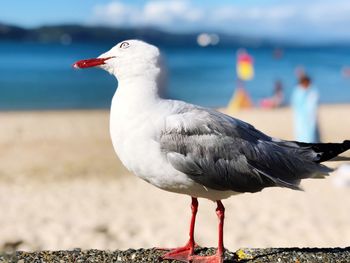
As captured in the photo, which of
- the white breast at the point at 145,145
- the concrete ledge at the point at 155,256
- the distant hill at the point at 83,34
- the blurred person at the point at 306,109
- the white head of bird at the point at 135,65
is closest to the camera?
the white breast at the point at 145,145

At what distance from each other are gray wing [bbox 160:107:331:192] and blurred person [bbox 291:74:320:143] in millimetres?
7448

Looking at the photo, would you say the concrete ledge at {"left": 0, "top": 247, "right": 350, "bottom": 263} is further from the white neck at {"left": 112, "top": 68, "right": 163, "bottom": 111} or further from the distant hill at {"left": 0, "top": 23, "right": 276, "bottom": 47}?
the distant hill at {"left": 0, "top": 23, "right": 276, "bottom": 47}

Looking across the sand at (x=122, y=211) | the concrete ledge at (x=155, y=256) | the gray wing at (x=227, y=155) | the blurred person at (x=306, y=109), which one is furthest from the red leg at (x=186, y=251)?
the blurred person at (x=306, y=109)

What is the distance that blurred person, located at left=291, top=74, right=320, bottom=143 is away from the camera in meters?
11.1

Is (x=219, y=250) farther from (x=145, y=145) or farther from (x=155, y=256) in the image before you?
(x=145, y=145)

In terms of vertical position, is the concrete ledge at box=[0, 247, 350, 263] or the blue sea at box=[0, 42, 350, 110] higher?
the blue sea at box=[0, 42, 350, 110]

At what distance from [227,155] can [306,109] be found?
790 cm

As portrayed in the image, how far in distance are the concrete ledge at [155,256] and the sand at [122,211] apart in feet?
8.97

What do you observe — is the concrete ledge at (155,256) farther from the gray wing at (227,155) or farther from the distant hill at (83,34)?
the distant hill at (83,34)

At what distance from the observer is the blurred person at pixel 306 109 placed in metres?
11.1

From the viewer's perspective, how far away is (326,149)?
3.89m

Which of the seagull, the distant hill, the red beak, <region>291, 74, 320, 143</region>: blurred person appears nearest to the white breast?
the seagull

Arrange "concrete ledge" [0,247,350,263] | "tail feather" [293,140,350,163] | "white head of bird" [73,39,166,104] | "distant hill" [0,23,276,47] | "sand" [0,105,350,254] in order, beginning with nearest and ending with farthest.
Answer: "white head of bird" [73,39,166,104], "tail feather" [293,140,350,163], "concrete ledge" [0,247,350,263], "sand" [0,105,350,254], "distant hill" [0,23,276,47]

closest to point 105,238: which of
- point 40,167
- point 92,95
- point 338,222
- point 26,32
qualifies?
point 338,222
